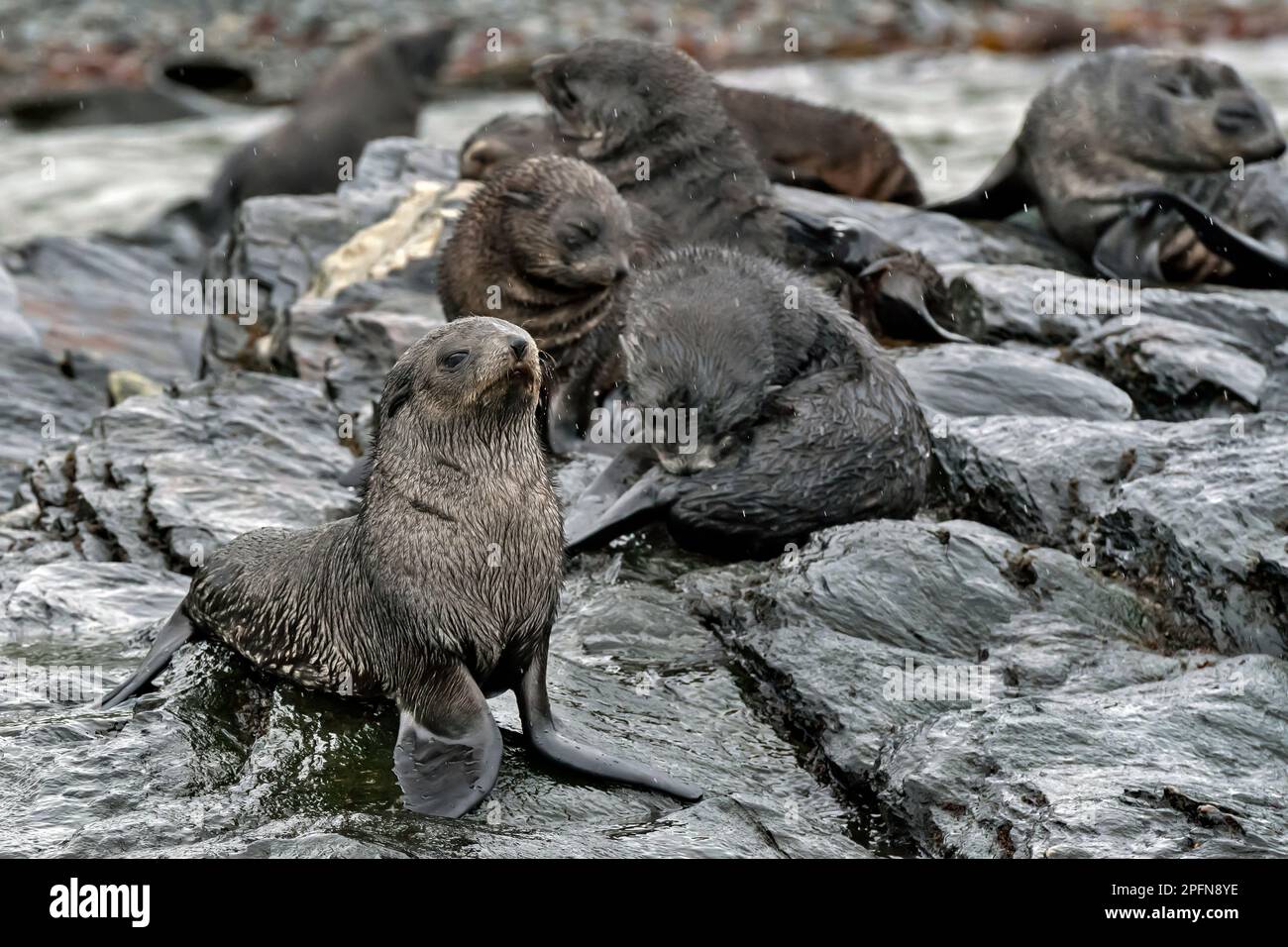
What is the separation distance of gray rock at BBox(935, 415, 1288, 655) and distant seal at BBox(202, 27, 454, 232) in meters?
10.0

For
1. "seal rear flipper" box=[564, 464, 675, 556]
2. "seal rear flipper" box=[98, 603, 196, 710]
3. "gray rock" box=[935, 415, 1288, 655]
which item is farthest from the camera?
"seal rear flipper" box=[564, 464, 675, 556]

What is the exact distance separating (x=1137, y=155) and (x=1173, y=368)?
3694 millimetres

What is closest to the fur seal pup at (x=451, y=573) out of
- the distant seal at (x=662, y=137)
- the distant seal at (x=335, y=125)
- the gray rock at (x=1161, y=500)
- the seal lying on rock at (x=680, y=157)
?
the gray rock at (x=1161, y=500)

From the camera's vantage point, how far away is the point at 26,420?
1004 centimetres

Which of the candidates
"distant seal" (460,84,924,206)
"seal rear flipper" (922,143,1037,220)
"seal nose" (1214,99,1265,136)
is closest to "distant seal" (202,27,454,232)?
"distant seal" (460,84,924,206)

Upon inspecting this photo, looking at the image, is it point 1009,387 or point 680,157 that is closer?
point 1009,387

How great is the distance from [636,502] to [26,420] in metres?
4.60

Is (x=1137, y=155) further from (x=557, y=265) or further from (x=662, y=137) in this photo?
(x=557, y=265)

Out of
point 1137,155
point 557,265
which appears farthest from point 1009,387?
point 1137,155

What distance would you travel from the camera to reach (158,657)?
5.96m

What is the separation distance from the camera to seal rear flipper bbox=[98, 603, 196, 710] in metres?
5.78

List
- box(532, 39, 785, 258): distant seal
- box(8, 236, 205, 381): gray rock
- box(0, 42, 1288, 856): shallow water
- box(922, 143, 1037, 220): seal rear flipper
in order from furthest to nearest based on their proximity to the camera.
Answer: box(922, 143, 1037, 220): seal rear flipper < box(8, 236, 205, 381): gray rock < box(532, 39, 785, 258): distant seal < box(0, 42, 1288, 856): shallow water

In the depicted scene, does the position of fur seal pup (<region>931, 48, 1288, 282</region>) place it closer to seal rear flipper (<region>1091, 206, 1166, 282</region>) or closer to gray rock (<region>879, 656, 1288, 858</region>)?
seal rear flipper (<region>1091, 206, 1166, 282</region>)
